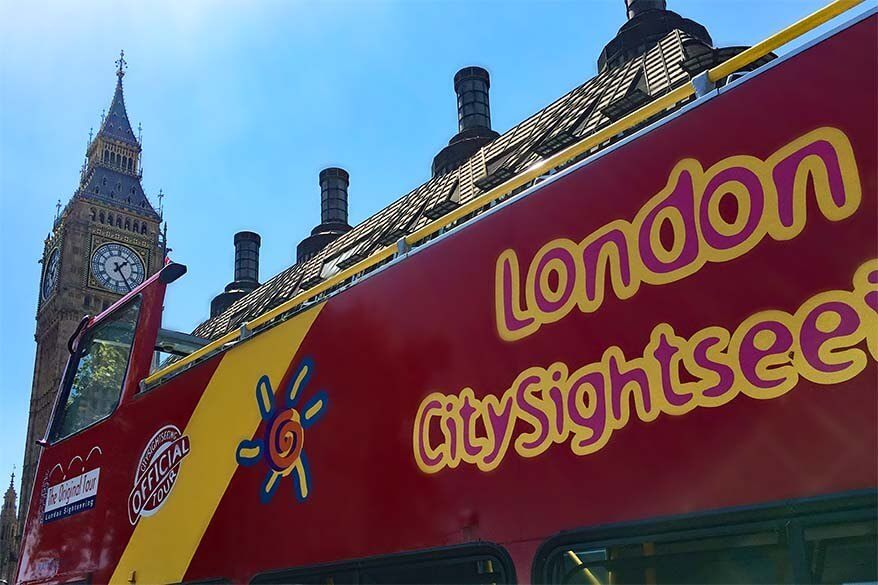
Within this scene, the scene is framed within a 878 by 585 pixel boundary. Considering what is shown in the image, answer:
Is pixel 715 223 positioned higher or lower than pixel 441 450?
higher

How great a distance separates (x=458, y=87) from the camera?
2164 cm

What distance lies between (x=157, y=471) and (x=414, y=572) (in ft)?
7.29

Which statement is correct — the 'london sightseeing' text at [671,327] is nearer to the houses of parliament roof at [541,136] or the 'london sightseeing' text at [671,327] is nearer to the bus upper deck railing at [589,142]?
the bus upper deck railing at [589,142]

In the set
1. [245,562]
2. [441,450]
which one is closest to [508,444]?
[441,450]

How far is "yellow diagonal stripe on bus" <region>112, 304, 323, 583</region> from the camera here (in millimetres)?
3902

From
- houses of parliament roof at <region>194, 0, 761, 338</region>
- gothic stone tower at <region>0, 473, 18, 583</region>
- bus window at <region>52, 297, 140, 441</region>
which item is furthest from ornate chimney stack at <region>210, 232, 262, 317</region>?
gothic stone tower at <region>0, 473, 18, 583</region>

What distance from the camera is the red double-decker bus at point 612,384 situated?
6.21ft

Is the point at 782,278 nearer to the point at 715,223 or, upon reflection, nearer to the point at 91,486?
the point at 715,223

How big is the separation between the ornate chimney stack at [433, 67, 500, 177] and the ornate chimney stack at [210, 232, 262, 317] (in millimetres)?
13976

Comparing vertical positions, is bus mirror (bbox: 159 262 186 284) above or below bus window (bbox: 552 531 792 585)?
above

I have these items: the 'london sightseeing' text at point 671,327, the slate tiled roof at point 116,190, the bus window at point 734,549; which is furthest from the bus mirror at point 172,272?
the slate tiled roof at point 116,190

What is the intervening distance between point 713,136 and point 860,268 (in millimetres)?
625

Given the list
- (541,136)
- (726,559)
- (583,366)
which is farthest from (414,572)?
(541,136)

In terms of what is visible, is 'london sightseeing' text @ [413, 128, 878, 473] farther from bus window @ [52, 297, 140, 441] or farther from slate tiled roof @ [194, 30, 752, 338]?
slate tiled roof @ [194, 30, 752, 338]
